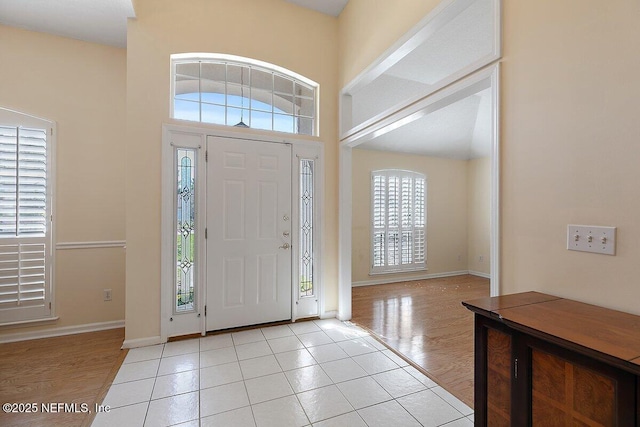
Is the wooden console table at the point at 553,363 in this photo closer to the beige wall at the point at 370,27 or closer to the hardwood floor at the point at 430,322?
the hardwood floor at the point at 430,322

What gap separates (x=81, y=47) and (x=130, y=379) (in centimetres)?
350

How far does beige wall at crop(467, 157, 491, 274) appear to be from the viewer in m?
6.07

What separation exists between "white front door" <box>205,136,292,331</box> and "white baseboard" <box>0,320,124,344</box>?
124 cm

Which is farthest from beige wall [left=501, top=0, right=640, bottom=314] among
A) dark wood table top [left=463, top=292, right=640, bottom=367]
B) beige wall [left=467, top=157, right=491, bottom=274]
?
beige wall [left=467, top=157, right=491, bottom=274]

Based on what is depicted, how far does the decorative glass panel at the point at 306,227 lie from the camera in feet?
11.5

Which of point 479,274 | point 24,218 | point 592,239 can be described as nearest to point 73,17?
point 24,218

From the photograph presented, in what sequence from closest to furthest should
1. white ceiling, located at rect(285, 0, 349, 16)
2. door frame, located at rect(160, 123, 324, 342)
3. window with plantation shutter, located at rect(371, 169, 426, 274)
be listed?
door frame, located at rect(160, 123, 324, 342), white ceiling, located at rect(285, 0, 349, 16), window with plantation shutter, located at rect(371, 169, 426, 274)

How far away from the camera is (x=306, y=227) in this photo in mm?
3531

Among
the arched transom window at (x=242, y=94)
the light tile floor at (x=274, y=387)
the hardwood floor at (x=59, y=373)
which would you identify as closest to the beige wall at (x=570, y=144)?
the light tile floor at (x=274, y=387)

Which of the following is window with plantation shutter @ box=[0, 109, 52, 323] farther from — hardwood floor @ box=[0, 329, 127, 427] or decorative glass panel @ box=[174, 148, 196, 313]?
decorative glass panel @ box=[174, 148, 196, 313]

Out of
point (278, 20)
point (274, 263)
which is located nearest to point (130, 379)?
point (274, 263)

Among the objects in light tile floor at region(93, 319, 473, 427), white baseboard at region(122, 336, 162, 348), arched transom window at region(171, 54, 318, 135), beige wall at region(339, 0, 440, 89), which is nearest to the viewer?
light tile floor at region(93, 319, 473, 427)

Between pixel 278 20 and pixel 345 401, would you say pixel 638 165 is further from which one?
pixel 278 20

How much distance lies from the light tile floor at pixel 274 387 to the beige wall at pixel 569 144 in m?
1.08
